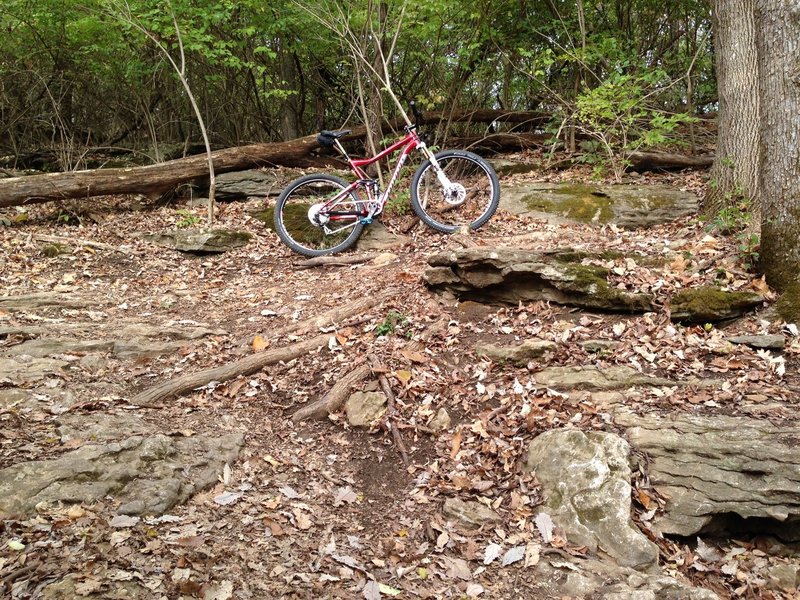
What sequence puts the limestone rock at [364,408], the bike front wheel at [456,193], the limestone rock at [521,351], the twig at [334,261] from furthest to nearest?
1. the bike front wheel at [456,193]
2. the twig at [334,261]
3. the limestone rock at [521,351]
4. the limestone rock at [364,408]

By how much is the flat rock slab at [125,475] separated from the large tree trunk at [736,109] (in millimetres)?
6276

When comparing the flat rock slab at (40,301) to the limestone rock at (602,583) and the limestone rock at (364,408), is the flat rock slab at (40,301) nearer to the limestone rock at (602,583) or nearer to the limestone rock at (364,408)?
the limestone rock at (364,408)

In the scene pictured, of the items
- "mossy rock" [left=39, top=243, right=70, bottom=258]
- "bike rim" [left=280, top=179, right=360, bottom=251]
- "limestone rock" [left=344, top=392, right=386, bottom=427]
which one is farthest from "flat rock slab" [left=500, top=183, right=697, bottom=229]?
"mossy rock" [left=39, top=243, right=70, bottom=258]

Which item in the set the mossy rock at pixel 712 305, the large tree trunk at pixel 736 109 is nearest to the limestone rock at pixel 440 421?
the mossy rock at pixel 712 305

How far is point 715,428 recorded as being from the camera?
381cm

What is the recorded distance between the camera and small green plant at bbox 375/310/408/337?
5.34m

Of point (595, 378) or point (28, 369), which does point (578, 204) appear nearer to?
point (595, 378)

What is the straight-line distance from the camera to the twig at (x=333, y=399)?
14.7ft

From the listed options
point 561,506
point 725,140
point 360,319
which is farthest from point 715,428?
point 725,140

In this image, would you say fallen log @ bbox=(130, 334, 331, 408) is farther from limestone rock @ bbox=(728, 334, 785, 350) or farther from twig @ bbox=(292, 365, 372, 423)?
limestone rock @ bbox=(728, 334, 785, 350)

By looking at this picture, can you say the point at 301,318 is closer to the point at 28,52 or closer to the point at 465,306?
the point at 465,306

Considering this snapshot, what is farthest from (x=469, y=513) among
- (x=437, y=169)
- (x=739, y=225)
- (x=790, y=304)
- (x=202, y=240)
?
(x=202, y=240)

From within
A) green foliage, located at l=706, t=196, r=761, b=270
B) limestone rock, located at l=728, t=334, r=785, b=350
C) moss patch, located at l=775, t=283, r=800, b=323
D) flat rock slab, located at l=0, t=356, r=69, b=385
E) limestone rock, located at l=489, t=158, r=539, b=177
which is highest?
limestone rock, located at l=489, t=158, r=539, b=177

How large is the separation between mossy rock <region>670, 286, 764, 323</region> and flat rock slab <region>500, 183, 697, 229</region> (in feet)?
9.58
